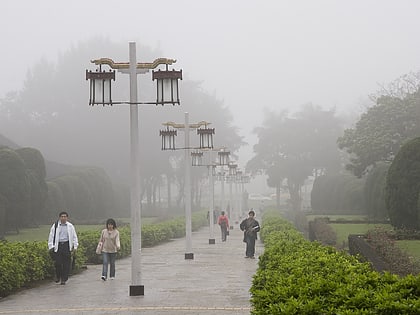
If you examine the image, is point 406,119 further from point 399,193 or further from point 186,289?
point 186,289

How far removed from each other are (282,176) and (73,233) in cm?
6918

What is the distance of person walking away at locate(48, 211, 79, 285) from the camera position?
15.5m

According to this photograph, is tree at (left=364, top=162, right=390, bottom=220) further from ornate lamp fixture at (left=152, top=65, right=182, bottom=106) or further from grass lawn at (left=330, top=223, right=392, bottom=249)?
ornate lamp fixture at (left=152, top=65, right=182, bottom=106)

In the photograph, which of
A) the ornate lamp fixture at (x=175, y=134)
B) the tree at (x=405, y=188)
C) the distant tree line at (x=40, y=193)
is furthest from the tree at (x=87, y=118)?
the ornate lamp fixture at (x=175, y=134)

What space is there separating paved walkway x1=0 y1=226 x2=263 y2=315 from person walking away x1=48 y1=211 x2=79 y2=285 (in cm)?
43

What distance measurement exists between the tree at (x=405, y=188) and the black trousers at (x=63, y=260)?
43.9ft

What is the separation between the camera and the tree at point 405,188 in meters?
25.0

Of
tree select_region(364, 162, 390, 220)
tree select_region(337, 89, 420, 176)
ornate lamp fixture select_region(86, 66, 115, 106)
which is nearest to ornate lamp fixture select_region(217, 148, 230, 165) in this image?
tree select_region(364, 162, 390, 220)

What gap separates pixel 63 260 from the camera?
51.3 feet

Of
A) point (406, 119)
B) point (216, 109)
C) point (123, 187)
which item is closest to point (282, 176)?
point (216, 109)

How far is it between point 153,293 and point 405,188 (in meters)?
14.1

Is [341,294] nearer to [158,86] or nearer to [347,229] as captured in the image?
[158,86]

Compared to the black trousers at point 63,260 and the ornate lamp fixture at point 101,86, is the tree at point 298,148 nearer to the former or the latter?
the black trousers at point 63,260

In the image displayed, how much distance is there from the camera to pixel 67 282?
16.0 meters
